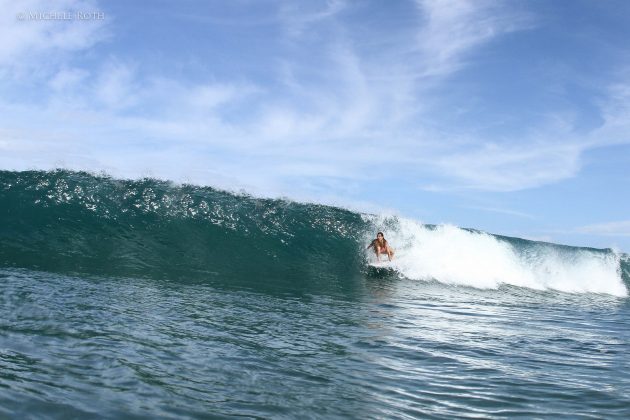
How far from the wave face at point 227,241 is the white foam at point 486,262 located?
0.23 feet

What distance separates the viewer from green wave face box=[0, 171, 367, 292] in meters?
13.1

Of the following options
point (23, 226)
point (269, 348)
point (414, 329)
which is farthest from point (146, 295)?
point (23, 226)

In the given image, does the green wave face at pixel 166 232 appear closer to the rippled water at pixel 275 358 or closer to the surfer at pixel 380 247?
the surfer at pixel 380 247

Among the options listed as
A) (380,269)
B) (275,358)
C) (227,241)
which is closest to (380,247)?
(380,269)

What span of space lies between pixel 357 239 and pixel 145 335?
50.7 feet

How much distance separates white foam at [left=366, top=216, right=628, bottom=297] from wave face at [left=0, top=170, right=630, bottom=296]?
0.23 ft

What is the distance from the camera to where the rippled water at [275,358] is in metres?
4.20

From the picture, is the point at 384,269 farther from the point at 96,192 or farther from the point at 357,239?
the point at 96,192

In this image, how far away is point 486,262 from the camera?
21703 millimetres

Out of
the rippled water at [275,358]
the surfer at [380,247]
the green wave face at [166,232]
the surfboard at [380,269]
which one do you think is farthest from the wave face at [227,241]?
the rippled water at [275,358]

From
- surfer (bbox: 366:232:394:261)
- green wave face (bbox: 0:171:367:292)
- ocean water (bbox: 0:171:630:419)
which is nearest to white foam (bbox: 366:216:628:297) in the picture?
ocean water (bbox: 0:171:630:419)

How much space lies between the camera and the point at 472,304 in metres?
12.4

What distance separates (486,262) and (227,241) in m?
11.1

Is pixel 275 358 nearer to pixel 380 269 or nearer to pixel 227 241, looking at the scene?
pixel 227 241
